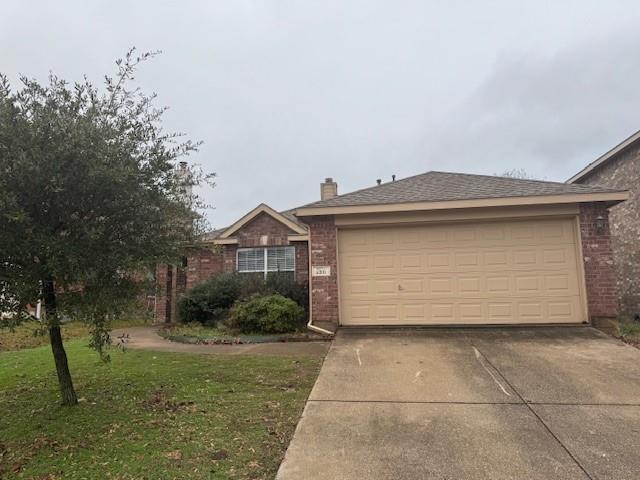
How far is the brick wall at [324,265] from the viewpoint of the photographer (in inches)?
339

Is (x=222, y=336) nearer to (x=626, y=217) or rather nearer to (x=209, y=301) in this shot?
(x=209, y=301)

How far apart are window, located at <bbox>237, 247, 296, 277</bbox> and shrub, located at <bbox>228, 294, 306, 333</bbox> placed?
3470mm

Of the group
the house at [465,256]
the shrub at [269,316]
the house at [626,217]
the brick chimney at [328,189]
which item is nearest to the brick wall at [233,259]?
the shrub at [269,316]

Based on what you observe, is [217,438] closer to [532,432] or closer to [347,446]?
[347,446]

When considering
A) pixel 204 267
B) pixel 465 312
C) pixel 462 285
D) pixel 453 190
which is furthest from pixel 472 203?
pixel 204 267

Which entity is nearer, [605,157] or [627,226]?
[627,226]

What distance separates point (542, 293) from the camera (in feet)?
27.0

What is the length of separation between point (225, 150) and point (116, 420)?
1674 centimetres

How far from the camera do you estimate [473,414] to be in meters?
4.03

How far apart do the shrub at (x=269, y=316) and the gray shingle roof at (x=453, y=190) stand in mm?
2347

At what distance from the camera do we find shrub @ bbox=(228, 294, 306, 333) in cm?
891

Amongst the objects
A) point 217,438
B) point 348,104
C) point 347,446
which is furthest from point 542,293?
point 348,104

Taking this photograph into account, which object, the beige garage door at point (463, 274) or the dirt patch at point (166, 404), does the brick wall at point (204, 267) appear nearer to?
the beige garage door at point (463, 274)

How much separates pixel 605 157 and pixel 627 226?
6.82 ft
